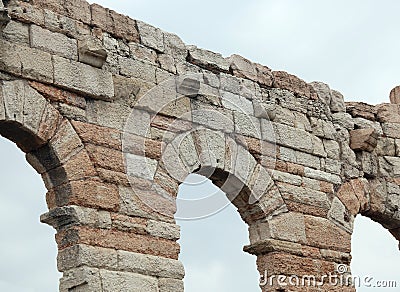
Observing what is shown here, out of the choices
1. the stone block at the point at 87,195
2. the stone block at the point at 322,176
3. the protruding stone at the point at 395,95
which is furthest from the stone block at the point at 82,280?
the protruding stone at the point at 395,95

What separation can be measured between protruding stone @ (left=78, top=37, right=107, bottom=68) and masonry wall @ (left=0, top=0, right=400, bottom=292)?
1 cm

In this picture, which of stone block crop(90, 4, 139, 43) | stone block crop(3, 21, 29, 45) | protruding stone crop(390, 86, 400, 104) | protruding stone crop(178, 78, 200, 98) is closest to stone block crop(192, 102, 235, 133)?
protruding stone crop(178, 78, 200, 98)

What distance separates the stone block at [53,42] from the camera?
313 inches

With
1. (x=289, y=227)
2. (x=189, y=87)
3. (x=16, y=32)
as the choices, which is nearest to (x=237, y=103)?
(x=189, y=87)

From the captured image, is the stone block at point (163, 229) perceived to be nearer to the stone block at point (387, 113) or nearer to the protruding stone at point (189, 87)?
the protruding stone at point (189, 87)

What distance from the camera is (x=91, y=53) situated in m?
8.25

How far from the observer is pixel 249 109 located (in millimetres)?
9773

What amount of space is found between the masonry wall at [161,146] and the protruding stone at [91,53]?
13 mm

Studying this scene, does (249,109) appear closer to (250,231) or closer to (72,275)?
(250,231)

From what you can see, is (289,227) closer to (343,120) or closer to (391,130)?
(343,120)

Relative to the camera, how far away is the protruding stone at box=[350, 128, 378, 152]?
1080 cm

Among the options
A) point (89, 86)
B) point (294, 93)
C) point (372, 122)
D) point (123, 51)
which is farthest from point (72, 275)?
point (372, 122)

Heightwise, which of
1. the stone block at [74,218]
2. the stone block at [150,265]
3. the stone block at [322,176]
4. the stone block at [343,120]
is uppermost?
the stone block at [343,120]

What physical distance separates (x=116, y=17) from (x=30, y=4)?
Answer: 1.06 m
